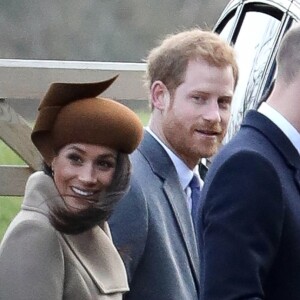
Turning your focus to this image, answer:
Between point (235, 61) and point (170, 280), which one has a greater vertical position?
point (235, 61)

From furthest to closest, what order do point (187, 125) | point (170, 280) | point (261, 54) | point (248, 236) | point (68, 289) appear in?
point (261, 54), point (187, 125), point (170, 280), point (68, 289), point (248, 236)

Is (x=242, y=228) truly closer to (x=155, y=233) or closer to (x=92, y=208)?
(x=92, y=208)

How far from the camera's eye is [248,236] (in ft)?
12.0

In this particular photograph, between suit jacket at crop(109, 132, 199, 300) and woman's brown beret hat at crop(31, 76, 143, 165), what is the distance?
0.37 m

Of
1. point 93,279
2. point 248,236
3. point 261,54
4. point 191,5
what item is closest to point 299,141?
point 248,236

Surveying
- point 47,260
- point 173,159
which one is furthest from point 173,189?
point 47,260

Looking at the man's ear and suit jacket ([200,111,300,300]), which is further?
the man's ear

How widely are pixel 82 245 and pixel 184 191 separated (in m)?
0.94

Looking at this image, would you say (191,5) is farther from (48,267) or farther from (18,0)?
(48,267)

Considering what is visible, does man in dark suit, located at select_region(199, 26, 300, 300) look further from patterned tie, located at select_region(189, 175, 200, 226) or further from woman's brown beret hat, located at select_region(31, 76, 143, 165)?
patterned tie, located at select_region(189, 175, 200, 226)

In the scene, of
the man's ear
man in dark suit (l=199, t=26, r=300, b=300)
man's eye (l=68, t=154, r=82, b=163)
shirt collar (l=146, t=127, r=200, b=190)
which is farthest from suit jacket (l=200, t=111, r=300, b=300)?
the man's ear

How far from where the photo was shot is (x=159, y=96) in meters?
4.97

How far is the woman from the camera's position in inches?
154

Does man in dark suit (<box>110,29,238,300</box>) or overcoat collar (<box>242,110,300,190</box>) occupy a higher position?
overcoat collar (<box>242,110,300,190</box>)
